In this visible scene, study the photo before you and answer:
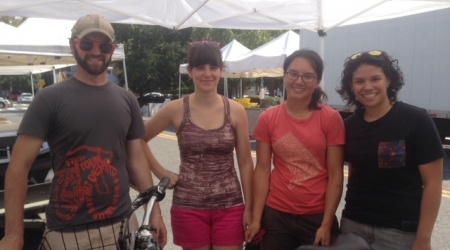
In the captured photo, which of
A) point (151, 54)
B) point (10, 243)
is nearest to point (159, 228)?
point (10, 243)

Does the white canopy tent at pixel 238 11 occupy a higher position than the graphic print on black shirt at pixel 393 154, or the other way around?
the white canopy tent at pixel 238 11

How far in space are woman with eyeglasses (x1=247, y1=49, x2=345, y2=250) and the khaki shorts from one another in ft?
2.81

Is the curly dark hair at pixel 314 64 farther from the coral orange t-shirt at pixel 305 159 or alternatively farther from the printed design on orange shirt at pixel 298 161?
the printed design on orange shirt at pixel 298 161

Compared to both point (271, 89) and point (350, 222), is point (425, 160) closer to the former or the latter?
point (350, 222)

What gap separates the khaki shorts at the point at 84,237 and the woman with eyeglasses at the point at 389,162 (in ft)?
4.10

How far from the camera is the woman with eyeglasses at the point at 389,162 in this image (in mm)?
2164

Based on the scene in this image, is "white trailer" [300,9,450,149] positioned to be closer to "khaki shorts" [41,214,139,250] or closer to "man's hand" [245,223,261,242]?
"man's hand" [245,223,261,242]

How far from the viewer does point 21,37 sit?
7262 millimetres

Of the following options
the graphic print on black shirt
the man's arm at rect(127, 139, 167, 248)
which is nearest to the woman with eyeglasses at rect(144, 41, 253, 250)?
the man's arm at rect(127, 139, 167, 248)

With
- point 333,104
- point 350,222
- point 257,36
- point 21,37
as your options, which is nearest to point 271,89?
point 257,36

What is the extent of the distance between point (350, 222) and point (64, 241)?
1.52 m

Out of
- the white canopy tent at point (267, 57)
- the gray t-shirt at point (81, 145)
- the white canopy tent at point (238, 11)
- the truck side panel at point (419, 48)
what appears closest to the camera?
the gray t-shirt at point (81, 145)

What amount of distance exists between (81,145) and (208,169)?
0.81 metres

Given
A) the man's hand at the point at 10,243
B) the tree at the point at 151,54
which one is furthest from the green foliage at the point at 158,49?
the man's hand at the point at 10,243
